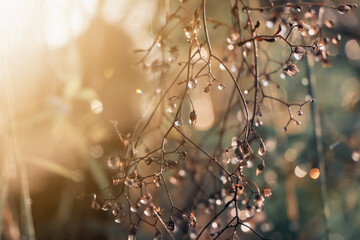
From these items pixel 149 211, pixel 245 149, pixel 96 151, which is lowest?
pixel 149 211

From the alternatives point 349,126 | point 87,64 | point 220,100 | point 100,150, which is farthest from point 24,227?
point 349,126

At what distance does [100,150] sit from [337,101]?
1504 mm

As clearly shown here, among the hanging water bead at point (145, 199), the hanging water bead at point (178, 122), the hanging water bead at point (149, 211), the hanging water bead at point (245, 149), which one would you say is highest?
the hanging water bead at point (178, 122)

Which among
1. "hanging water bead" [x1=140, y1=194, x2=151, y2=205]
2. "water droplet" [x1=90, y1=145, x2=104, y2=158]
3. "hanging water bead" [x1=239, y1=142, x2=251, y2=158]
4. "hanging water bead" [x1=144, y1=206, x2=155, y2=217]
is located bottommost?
"hanging water bead" [x1=144, y1=206, x2=155, y2=217]

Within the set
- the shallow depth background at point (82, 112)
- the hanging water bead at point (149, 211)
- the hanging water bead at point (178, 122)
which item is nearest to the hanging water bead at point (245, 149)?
the hanging water bead at point (178, 122)

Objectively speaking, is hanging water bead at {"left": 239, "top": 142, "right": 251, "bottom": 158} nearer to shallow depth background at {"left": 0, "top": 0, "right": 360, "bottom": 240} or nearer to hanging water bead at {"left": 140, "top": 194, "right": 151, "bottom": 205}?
hanging water bead at {"left": 140, "top": 194, "right": 151, "bottom": 205}

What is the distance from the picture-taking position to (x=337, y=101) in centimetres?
254

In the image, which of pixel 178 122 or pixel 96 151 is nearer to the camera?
pixel 178 122

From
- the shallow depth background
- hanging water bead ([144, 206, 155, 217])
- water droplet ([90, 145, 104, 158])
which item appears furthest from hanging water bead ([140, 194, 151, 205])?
water droplet ([90, 145, 104, 158])

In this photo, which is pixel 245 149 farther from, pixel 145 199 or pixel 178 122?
pixel 145 199

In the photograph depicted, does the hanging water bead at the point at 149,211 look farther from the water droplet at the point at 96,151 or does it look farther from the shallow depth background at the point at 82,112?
the water droplet at the point at 96,151

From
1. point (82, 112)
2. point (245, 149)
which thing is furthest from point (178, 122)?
point (82, 112)

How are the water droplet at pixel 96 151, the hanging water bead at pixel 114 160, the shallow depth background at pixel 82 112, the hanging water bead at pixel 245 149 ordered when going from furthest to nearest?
the water droplet at pixel 96 151, the shallow depth background at pixel 82 112, the hanging water bead at pixel 114 160, the hanging water bead at pixel 245 149

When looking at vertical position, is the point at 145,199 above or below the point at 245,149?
below
